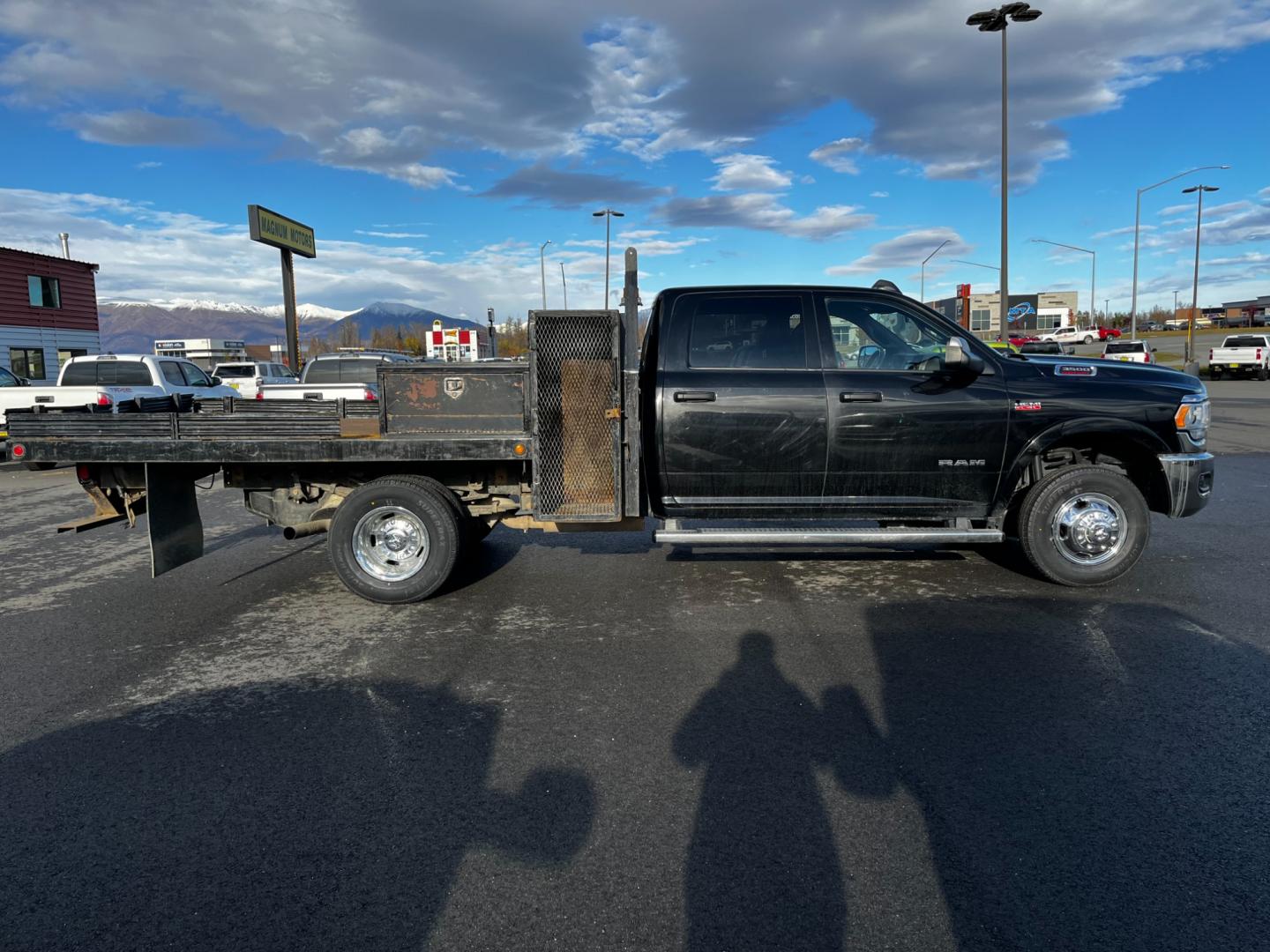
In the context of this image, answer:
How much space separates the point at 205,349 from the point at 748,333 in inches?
3016

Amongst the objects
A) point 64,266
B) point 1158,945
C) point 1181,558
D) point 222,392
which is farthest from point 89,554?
point 64,266

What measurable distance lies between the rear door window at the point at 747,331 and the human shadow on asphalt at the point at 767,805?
224 centimetres

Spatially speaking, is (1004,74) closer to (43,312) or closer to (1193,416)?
(1193,416)

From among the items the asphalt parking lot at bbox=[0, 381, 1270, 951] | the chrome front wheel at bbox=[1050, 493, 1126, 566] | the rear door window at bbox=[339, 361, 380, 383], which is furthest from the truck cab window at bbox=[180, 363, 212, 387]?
the chrome front wheel at bbox=[1050, 493, 1126, 566]

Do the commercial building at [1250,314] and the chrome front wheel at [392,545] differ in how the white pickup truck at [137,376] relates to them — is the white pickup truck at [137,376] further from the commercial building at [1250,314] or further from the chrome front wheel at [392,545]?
the commercial building at [1250,314]

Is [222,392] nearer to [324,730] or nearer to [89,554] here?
[89,554]

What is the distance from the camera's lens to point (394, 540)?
5.95 meters

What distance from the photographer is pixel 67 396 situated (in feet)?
38.2

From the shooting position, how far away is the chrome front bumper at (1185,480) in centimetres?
592

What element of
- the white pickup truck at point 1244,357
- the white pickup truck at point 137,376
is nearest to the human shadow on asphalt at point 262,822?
the white pickup truck at point 137,376

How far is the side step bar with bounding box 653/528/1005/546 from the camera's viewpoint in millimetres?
5750


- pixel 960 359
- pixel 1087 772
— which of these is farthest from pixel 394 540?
pixel 1087 772

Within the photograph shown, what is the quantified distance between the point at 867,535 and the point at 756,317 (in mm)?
1715

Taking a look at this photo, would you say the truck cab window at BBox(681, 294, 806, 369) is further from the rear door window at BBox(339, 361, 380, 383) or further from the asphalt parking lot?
the rear door window at BBox(339, 361, 380, 383)
